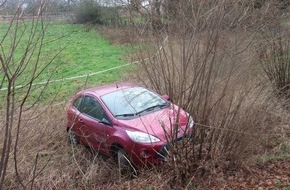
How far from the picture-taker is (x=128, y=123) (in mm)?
7184

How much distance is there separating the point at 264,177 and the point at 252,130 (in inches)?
31.4

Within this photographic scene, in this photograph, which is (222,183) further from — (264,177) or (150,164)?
(150,164)

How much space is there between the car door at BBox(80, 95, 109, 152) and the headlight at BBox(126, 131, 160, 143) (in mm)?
788

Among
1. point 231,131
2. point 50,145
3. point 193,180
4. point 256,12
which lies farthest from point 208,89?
point 50,145

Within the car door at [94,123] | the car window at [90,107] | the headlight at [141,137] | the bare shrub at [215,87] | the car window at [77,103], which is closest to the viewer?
the bare shrub at [215,87]

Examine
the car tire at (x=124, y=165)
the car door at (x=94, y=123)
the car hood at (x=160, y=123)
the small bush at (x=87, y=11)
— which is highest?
the small bush at (x=87, y=11)

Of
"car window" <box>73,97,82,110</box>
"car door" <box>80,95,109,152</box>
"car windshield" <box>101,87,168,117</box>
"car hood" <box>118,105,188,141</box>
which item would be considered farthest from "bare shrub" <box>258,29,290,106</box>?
"car window" <box>73,97,82,110</box>

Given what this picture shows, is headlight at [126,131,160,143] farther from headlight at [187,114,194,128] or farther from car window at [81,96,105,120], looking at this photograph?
car window at [81,96,105,120]

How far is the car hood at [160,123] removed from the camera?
231 inches

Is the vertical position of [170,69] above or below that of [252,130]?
above

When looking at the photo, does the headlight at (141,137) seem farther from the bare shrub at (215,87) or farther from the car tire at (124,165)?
the bare shrub at (215,87)

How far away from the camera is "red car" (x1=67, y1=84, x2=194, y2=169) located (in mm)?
6305

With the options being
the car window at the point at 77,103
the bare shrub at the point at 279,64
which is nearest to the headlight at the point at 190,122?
the car window at the point at 77,103

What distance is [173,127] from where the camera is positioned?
5.81 m
